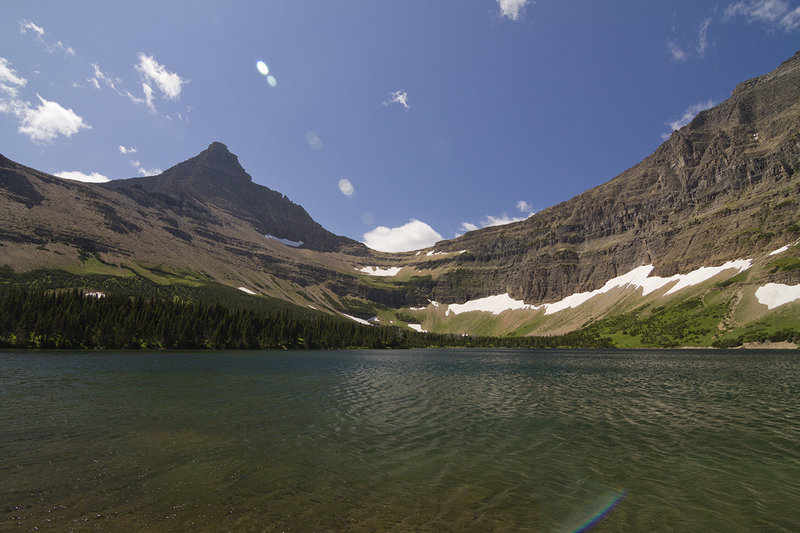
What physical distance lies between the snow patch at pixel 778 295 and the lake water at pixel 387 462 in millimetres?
214366

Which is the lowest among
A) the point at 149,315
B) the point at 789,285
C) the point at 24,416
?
the point at 24,416

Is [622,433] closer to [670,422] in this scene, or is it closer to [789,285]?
[670,422]

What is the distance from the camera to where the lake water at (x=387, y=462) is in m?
13.2

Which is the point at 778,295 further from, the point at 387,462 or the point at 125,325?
the point at 125,325

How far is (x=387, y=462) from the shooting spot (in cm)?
1923

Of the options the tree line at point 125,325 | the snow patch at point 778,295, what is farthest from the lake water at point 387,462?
the snow patch at point 778,295

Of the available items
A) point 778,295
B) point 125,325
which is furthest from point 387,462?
point 778,295

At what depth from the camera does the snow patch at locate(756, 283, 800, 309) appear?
608 ft

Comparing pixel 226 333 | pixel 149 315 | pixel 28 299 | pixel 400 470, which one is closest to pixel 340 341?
pixel 226 333

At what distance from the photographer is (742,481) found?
17531 mm

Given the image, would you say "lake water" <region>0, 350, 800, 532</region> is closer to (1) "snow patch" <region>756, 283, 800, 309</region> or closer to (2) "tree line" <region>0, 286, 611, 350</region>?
(2) "tree line" <region>0, 286, 611, 350</region>

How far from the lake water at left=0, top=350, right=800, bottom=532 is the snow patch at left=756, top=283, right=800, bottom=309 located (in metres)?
214

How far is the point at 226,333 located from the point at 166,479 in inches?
5761

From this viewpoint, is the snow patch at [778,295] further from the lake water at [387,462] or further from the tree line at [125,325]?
the tree line at [125,325]
